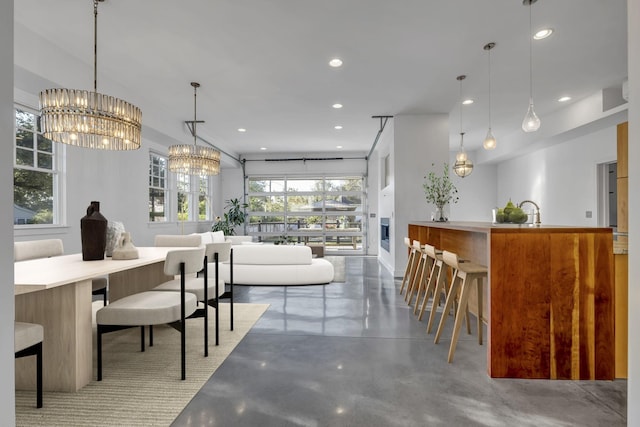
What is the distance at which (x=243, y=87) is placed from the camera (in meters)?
4.65

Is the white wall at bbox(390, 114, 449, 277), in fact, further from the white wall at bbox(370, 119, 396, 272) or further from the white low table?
the white low table

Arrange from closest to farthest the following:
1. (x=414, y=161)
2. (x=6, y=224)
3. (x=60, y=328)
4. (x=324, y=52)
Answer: (x=6, y=224)
(x=60, y=328)
(x=324, y=52)
(x=414, y=161)

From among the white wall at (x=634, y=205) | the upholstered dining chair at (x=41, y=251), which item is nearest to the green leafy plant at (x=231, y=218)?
the upholstered dining chair at (x=41, y=251)

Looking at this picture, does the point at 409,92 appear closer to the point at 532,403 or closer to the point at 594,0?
the point at 594,0

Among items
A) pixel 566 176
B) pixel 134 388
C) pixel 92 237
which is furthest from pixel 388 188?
pixel 134 388

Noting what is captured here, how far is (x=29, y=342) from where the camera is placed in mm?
1635

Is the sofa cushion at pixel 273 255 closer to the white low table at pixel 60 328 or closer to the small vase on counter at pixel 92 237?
the small vase on counter at pixel 92 237

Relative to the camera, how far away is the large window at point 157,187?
6302mm

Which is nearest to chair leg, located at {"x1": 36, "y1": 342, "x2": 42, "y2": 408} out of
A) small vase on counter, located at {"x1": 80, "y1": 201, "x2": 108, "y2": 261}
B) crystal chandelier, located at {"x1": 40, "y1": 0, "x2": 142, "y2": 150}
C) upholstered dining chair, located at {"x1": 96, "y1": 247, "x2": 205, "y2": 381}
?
upholstered dining chair, located at {"x1": 96, "y1": 247, "x2": 205, "y2": 381}

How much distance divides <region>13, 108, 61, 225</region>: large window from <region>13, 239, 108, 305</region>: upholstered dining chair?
119 cm

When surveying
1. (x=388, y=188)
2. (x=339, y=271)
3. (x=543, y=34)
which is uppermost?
→ (x=543, y=34)

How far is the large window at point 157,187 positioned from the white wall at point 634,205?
660 cm

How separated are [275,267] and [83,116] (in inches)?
107

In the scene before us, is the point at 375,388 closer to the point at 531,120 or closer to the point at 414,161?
the point at 531,120
